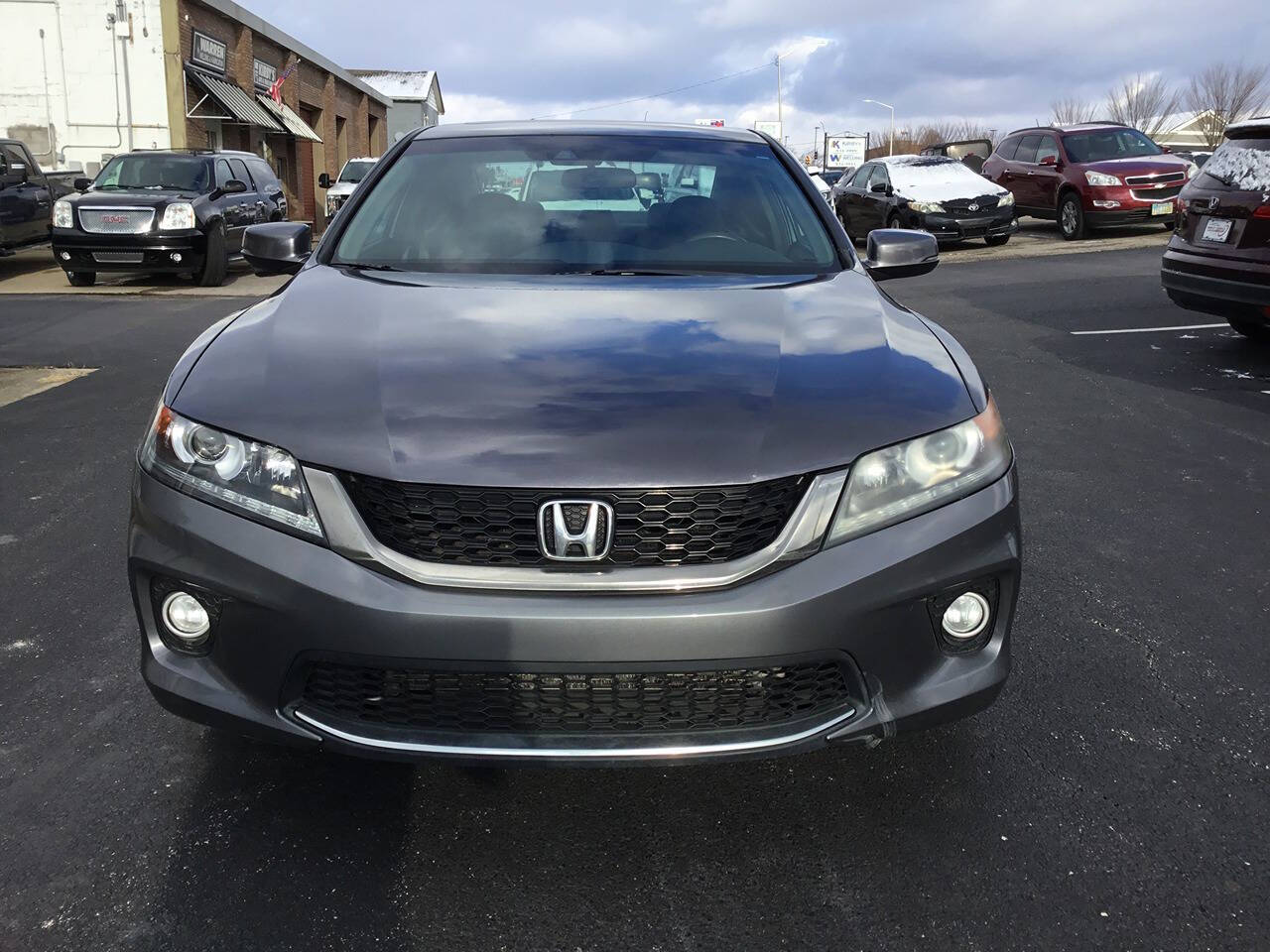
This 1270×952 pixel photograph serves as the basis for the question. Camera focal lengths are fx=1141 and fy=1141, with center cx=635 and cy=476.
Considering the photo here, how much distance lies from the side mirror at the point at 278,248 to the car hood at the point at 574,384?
2.83 feet

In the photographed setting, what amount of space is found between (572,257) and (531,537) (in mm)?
1464

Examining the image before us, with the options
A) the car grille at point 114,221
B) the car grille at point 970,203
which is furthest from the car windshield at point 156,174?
the car grille at point 970,203

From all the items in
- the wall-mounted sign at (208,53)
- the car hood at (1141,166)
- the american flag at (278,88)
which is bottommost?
the car hood at (1141,166)

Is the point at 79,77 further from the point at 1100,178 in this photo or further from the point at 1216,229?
the point at 1216,229

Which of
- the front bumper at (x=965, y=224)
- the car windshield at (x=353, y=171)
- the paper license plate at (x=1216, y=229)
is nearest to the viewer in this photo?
the paper license plate at (x=1216, y=229)

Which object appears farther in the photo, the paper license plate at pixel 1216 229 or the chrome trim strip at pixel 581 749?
the paper license plate at pixel 1216 229

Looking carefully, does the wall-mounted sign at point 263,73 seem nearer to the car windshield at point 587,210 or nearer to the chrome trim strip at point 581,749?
the car windshield at point 587,210

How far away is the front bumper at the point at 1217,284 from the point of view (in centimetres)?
716

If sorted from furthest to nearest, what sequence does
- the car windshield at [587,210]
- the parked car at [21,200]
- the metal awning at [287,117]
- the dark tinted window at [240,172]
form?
1. the metal awning at [287,117]
2. the dark tinted window at [240,172]
3. the parked car at [21,200]
4. the car windshield at [587,210]

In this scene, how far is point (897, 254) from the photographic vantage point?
12.8ft

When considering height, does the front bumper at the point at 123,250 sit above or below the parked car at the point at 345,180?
below

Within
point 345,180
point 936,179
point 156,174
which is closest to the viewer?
point 156,174

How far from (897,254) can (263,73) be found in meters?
32.0

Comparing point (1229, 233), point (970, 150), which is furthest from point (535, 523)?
point (970, 150)
